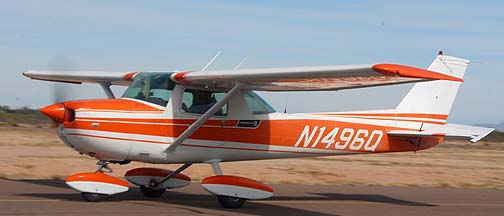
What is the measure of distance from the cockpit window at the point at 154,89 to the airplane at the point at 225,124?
0.02 meters

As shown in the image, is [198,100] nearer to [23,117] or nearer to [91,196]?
[91,196]

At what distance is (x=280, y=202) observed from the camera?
1322 cm

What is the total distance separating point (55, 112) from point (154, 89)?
1.65 meters

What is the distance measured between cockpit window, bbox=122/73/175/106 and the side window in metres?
0.27

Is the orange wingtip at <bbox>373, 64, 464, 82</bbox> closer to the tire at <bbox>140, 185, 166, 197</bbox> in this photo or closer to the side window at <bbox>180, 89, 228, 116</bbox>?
the side window at <bbox>180, 89, 228, 116</bbox>

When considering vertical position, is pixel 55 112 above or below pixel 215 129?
above

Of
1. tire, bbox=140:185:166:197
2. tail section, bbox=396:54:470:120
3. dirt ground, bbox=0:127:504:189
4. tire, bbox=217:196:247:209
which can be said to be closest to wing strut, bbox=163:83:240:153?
tire, bbox=217:196:247:209

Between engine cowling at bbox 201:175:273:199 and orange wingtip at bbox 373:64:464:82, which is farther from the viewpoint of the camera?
engine cowling at bbox 201:175:273:199

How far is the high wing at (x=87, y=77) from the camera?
13531 millimetres

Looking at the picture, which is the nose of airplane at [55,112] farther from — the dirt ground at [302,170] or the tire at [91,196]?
the dirt ground at [302,170]

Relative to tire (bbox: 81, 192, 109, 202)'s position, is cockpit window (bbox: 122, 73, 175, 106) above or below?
above

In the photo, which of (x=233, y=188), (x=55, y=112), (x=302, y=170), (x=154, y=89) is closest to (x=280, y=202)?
(x=233, y=188)

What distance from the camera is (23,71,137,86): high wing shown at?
13531mm

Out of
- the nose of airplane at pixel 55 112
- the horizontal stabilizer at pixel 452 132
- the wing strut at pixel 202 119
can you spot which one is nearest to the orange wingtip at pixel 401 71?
the wing strut at pixel 202 119
